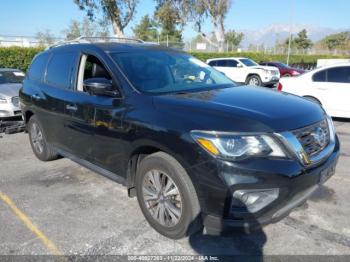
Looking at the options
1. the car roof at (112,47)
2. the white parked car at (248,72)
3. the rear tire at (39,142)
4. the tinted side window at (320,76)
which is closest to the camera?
the car roof at (112,47)

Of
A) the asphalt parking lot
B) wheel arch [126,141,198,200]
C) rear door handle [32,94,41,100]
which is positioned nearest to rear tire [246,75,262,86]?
the asphalt parking lot

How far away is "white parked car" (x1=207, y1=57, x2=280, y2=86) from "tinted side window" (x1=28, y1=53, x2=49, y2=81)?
12.2m

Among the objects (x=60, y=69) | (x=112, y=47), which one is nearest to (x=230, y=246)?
(x=112, y=47)

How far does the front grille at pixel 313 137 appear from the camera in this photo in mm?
2928

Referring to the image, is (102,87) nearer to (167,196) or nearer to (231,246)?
(167,196)

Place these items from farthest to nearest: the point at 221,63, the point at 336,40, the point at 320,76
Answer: the point at 336,40
the point at 221,63
the point at 320,76

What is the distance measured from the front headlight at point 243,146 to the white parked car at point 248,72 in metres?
14.5

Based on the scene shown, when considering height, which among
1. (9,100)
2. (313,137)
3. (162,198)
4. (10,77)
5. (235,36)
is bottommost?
(162,198)

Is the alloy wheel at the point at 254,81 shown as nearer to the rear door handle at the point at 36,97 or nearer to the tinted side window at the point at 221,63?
the tinted side window at the point at 221,63

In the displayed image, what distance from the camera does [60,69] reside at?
467 centimetres

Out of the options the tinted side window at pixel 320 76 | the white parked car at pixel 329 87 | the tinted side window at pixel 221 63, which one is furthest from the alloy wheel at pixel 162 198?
the tinted side window at pixel 221 63

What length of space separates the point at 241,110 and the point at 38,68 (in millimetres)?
3636

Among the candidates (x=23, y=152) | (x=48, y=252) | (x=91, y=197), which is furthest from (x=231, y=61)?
(x=48, y=252)

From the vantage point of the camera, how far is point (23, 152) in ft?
20.9
